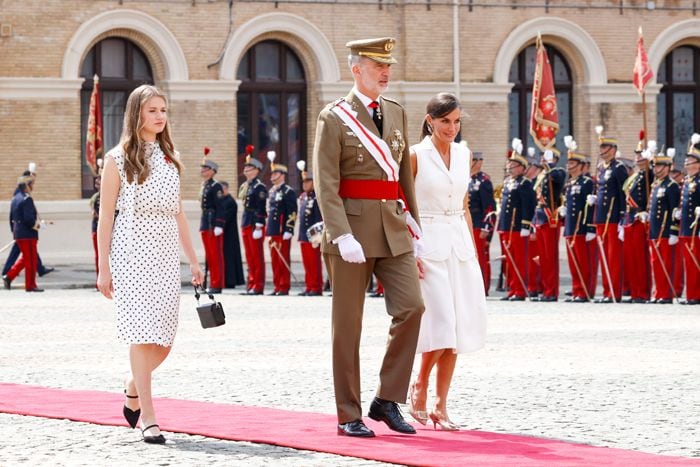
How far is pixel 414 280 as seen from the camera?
8.78 metres

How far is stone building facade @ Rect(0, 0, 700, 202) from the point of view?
2761 cm

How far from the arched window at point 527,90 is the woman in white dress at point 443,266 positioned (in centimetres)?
2207

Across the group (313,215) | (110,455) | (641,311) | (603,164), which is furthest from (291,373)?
(313,215)

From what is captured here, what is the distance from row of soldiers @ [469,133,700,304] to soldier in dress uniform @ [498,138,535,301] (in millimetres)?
12

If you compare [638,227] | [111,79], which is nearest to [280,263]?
[638,227]

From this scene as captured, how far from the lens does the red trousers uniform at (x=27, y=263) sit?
2386 centimetres

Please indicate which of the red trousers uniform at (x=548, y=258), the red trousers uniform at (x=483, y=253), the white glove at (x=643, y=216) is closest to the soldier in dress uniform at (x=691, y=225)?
the white glove at (x=643, y=216)

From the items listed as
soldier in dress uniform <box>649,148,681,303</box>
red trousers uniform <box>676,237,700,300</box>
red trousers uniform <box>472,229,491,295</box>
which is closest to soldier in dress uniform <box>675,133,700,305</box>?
red trousers uniform <box>676,237,700,300</box>

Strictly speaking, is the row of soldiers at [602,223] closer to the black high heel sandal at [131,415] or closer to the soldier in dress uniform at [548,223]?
the soldier in dress uniform at [548,223]

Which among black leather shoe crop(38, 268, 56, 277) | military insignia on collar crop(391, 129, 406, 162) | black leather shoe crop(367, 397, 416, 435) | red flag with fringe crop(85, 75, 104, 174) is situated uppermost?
red flag with fringe crop(85, 75, 104, 174)

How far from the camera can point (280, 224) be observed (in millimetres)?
23578

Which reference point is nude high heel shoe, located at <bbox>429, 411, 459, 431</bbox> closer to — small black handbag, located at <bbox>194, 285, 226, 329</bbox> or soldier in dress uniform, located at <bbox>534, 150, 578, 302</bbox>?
small black handbag, located at <bbox>194, 285, 226, 329</bbox>

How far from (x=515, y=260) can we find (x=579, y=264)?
99 cm

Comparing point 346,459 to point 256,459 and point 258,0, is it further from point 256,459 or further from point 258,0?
point 258,0
